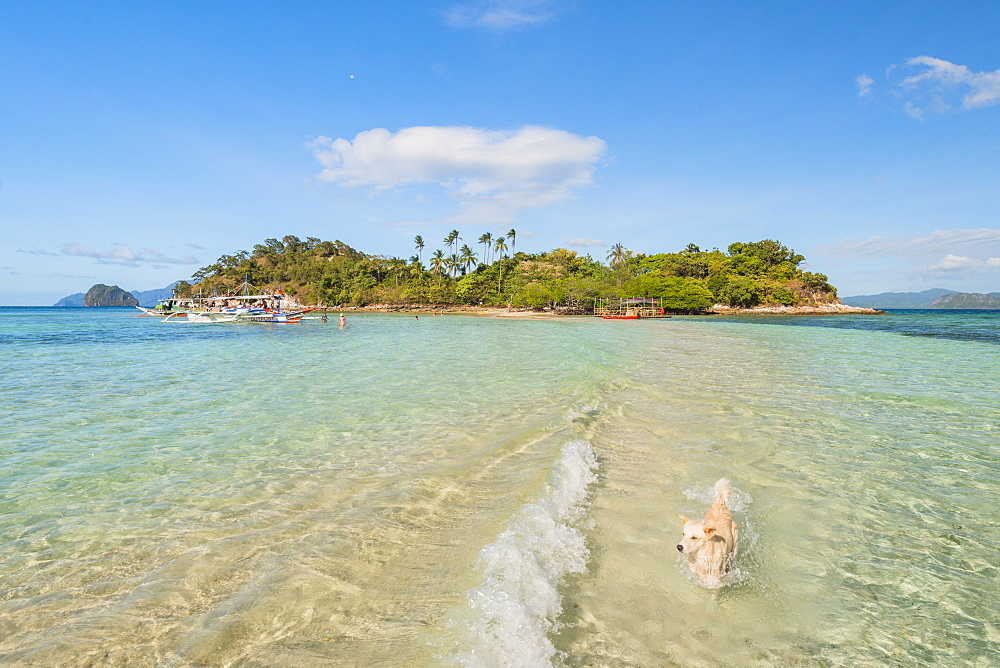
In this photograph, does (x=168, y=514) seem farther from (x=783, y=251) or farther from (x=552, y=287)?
(x=783, y=251)

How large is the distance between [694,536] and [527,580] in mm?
1441

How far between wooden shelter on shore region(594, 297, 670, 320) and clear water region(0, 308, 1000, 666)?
8246cm

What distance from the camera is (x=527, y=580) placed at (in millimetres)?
3654

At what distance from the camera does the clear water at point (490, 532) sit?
10.1ft

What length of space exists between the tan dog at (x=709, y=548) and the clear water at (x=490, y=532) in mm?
135

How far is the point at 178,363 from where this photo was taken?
18438 mm

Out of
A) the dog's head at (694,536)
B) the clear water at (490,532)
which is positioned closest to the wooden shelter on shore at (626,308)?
the clear water at (490,532)

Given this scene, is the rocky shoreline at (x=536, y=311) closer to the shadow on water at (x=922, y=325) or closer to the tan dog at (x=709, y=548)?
the shadow on water at (x=922, y=325)

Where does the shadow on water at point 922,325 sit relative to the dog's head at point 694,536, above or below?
above

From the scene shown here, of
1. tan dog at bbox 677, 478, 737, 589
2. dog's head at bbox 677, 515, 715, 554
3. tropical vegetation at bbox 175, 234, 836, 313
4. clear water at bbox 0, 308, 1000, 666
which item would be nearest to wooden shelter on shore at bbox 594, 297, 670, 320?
tropical vegetation at bbox 175, 234, 836, 313

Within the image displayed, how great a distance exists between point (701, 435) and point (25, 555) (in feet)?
30.1

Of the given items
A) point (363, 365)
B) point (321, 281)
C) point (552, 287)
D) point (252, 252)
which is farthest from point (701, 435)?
point (252, 252)

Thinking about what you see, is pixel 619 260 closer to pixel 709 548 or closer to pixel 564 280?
pixel 564 280

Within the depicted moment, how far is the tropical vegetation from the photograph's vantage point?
10344cm
